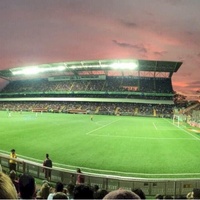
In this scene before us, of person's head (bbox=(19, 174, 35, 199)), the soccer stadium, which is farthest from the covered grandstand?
person's head (bbox=(19, 174, 35, 199))

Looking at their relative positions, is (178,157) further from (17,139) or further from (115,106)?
(115,106)

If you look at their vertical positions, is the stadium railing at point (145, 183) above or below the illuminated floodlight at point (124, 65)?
below

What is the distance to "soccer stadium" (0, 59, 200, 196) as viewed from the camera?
17.3 metres

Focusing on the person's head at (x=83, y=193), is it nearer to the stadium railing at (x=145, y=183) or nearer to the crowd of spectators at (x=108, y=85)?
the stadium railing at (x=145, y=183)

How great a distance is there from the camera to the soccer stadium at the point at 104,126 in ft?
56.8

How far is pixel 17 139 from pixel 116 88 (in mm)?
74802

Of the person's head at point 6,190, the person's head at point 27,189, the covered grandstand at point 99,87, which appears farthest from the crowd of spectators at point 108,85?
the person's head at point 6,190

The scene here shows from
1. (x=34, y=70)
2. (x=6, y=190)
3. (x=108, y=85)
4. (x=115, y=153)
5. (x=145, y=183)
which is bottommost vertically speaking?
(x=145, y=183)

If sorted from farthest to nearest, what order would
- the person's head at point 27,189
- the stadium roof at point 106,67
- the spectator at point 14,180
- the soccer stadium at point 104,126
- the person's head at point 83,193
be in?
the stadium roof at point 106,67
the soccer stadium at point 104,126
the spectator at point 14,180
the person's head at point 27,189
the person's head at point 83,193

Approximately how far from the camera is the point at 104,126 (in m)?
45.7

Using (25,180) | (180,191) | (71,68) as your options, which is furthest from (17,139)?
(71,68)

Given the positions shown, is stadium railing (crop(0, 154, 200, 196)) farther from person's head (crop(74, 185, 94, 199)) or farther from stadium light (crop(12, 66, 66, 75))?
stadium light (crop(12, 66, 66, 75))

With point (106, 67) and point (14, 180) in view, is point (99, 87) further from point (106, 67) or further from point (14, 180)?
point (14, 180)

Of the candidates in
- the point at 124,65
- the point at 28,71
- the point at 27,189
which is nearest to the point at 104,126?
the point at 27,189
